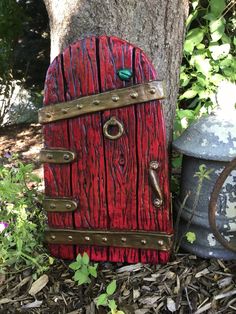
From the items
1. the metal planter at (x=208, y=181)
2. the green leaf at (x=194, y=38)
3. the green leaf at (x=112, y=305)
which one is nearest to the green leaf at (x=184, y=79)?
the green leaf at (x=194, y=38)

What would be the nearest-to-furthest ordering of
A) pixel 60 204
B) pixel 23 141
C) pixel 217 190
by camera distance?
pixel 217 190 → pixel 60 204 → pixel 23 141

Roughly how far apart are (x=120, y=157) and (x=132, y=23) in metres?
0.60

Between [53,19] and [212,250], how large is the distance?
4.26 feet

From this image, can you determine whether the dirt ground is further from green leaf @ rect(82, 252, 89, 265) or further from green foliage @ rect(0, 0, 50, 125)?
green leaf @ rect(82, 252, 89, 265)

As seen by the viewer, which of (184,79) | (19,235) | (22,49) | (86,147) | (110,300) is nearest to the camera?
(110,300)

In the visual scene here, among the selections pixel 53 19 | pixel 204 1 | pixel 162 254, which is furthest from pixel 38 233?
pixel 204 1

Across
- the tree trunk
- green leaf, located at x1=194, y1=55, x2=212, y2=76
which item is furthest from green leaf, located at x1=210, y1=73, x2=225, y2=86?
the tree trunk

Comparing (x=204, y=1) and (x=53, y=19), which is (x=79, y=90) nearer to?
(x=53, y=19)

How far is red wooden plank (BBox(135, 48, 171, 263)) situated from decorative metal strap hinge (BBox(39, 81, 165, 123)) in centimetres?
3

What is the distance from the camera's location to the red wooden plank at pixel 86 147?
1.85 m

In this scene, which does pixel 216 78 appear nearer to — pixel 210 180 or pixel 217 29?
pixel 217 29

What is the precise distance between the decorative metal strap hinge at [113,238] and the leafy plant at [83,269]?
0.10 meters

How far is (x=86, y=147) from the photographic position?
1.96 m

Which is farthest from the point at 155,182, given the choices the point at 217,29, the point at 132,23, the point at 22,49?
the point at 22,49
